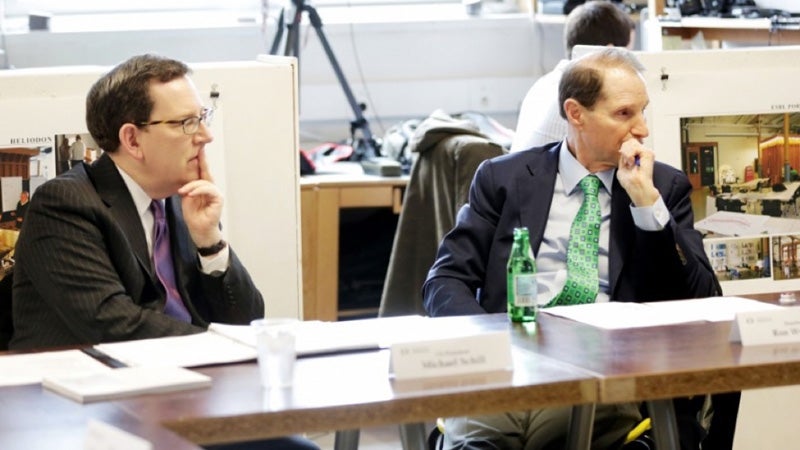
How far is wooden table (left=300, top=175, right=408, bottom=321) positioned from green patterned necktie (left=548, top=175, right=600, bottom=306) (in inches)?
73.9

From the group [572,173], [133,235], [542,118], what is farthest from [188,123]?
[542,118]

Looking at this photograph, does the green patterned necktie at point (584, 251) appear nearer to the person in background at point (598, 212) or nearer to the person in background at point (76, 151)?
the person in background at point (598, 212)

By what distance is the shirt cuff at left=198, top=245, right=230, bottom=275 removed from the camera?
2.77 metres

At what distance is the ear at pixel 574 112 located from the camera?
9.98 ft

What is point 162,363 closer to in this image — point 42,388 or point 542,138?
point 42,388

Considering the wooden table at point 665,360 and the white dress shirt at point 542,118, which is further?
the white dress shirt at point 542,118

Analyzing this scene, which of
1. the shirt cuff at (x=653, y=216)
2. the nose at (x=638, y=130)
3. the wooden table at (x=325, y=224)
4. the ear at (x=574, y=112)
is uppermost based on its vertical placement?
the ear at (x=574, y=112)

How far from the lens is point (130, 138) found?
8.92ft

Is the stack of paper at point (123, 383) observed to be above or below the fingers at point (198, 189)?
below

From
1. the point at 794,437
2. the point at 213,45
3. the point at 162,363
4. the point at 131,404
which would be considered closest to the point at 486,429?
the point at 162,363

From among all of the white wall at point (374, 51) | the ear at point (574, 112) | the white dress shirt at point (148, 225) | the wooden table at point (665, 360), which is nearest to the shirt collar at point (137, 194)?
the white dress shirt at point (148, 225)

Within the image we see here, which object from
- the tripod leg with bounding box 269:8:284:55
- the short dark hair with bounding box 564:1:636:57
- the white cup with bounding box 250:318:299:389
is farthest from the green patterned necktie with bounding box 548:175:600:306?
the tripod leg with bounding box 269:8:284:55

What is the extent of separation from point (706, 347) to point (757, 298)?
0.54 metres

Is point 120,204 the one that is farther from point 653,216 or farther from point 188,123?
point 653,216
